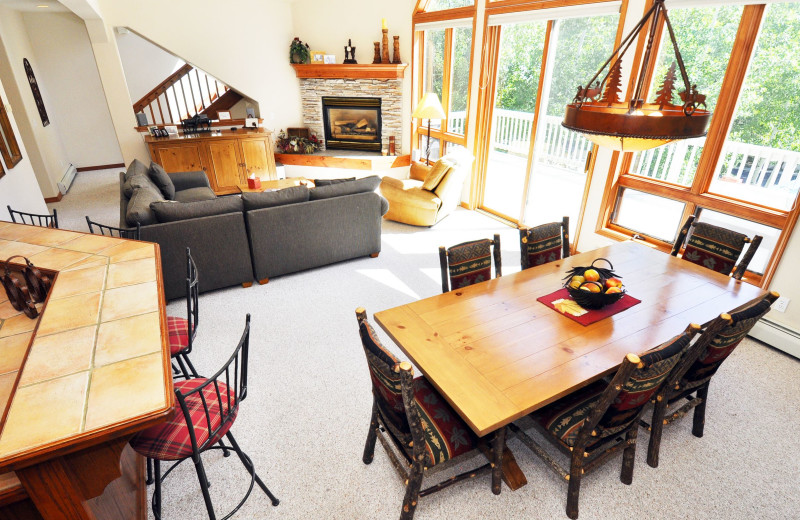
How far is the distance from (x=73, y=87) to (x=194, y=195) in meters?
4.61

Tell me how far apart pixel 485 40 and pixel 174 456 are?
5.21m

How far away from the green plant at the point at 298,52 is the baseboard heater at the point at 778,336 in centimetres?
711

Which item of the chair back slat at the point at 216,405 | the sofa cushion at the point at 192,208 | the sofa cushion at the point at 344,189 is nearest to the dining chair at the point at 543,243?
the sofa cushion at the point at 344,189

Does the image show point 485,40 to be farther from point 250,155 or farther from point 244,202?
point 250,155

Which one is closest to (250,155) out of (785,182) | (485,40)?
(485,40)

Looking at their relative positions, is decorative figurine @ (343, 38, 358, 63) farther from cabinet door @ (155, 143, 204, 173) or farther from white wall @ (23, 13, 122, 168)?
white wall @ (23, 13, 122, 168)

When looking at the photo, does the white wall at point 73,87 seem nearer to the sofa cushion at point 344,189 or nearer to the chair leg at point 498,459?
the sofa cushion at point 344,189

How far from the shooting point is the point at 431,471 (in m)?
1.79

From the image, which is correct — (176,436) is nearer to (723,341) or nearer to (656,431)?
(656,431)

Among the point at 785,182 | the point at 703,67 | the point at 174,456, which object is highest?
the point at 703,67

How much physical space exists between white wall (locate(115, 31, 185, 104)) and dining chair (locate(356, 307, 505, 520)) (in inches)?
326

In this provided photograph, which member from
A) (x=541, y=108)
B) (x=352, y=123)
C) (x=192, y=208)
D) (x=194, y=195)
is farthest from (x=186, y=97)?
(x=541, y=108)

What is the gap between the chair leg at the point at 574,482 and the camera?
1831mm

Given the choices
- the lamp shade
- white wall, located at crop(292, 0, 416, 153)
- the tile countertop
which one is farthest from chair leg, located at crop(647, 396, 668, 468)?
white wall, located at crop(292, 0, 416, 153)
